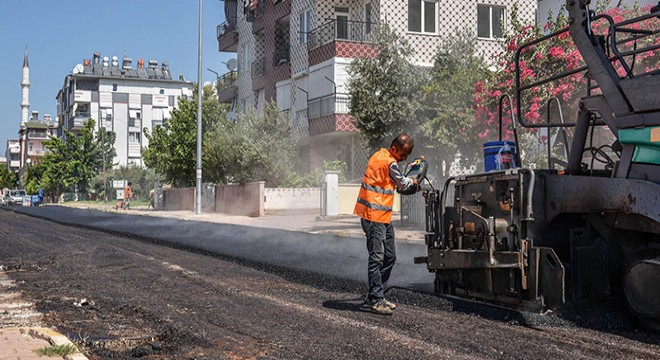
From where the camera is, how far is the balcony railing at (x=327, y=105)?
29.7 m

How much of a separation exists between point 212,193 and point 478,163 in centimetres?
1739

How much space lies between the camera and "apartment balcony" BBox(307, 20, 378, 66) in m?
29.7

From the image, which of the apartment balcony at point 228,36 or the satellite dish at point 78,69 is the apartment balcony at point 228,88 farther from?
the satellite dish at point 78,69

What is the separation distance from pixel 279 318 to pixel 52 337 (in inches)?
76.0

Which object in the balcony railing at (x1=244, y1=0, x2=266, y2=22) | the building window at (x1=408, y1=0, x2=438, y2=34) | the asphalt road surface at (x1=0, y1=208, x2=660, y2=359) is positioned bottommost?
the asphalt road surface at (x1=0, y1=208, x2=660, y2=359)

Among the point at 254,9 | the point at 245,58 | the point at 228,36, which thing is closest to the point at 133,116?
the point at 228,36

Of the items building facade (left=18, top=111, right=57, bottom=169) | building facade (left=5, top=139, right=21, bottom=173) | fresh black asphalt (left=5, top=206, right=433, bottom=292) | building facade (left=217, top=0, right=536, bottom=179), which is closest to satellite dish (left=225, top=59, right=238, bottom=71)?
building facade (left=217, top=0, right=536, bottom=179)

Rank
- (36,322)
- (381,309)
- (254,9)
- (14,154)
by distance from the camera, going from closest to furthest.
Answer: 1. (36,322)
2. (381,309)
3. (254,9)
4. (14,154)

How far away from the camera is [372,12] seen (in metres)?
30.3

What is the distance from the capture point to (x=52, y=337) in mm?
5625

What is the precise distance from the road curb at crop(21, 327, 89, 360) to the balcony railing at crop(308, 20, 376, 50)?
82.6 feet

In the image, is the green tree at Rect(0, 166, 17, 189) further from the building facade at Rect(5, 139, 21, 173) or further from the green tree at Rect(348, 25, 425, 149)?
the green tree at Rect(348, 25, 425, 149)

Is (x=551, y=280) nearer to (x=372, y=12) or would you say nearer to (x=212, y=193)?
(x=372, y=12)

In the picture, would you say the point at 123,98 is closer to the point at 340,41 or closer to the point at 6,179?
the point at 6,179
